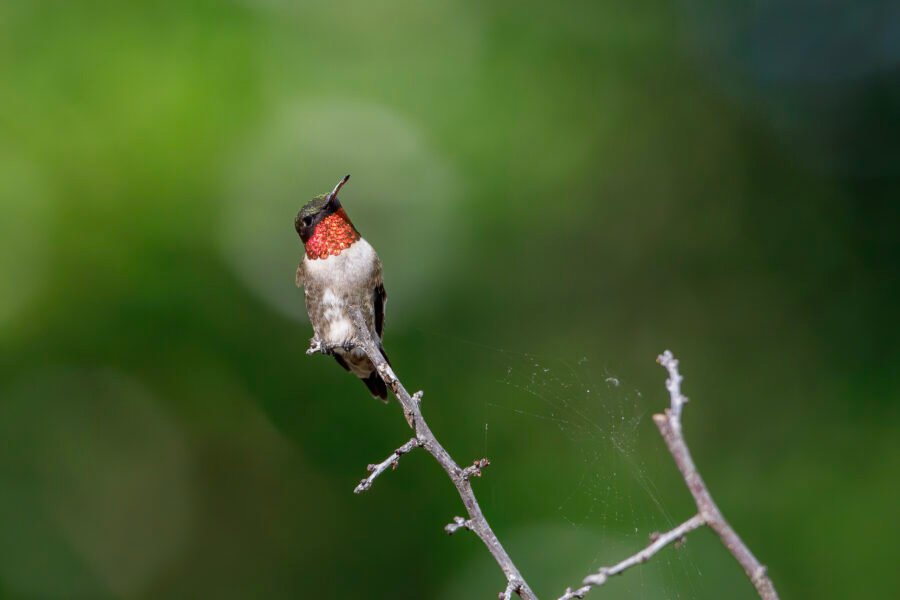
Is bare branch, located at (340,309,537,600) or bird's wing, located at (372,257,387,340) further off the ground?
bird's wing, located at (372,257,387,340)

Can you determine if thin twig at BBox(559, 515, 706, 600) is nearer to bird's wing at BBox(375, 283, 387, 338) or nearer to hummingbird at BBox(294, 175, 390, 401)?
hummingbird at BBox(294, 175, 390, 401)

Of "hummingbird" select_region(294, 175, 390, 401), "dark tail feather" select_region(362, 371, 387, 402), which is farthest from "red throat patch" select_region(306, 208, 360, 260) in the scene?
"dark tail feather" select_region(362, 371, 387, 402)

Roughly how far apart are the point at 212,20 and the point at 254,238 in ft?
5.58

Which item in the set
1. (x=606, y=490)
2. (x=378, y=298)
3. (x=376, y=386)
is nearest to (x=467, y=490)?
(x=378, y=298)

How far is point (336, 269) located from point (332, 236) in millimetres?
129

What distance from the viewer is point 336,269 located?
3.54 metres

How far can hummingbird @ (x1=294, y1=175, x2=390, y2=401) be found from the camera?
350cm

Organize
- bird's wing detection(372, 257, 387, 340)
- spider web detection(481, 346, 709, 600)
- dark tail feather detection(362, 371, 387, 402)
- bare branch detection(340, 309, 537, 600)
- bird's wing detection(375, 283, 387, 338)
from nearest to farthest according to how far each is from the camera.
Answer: bare branch detection(340, 309, 537, 600)
bird's wing detection(372, 257, 387, 340)
bird's wing detection(375, 283, 387, 338)
dark tail feather detection(362, 371, 387, 402)
spider web detection(481, 346, 709, 600)

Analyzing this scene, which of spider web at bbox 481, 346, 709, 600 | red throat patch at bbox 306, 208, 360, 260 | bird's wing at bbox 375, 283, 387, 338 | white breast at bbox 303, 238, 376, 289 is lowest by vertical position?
spider web at bbox 481, 346, 709, 600

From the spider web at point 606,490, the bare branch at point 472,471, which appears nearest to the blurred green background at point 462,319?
the spider web at point 606,490

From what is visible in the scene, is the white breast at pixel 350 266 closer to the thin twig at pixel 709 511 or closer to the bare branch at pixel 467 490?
the bare branch at pixel 467 490

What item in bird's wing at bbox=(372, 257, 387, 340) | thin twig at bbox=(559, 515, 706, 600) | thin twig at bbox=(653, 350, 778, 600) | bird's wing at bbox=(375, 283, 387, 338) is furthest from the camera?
bird's wing at bbox=(375, 283, 387, 338)

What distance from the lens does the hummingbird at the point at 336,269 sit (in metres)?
3.50

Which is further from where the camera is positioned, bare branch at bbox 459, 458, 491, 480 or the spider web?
the spider web
